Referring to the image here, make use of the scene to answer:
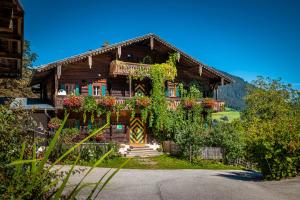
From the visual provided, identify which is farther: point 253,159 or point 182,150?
point 182,150

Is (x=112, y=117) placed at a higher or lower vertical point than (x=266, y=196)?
higher

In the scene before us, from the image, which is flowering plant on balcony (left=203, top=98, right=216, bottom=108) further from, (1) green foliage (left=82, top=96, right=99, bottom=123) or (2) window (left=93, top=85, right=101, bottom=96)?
(1) green foliage (left=82, top=96, right=99, bottom=123)

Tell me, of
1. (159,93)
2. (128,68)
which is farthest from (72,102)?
(159,93)

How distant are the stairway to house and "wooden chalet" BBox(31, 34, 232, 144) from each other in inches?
64.4

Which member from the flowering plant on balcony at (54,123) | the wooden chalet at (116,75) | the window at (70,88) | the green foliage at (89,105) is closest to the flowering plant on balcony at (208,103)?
the wooden chalet at (116,75)

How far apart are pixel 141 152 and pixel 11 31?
66.8ft

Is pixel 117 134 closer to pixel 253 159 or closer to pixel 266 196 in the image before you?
pixel 253 159

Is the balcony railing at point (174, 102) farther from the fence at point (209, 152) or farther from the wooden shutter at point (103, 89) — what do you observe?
the fence at point (209, 152)

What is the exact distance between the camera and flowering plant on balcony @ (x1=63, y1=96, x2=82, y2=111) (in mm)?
26328

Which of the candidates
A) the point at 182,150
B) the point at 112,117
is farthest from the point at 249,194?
the point at 112,117

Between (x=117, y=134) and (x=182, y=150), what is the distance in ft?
21.9

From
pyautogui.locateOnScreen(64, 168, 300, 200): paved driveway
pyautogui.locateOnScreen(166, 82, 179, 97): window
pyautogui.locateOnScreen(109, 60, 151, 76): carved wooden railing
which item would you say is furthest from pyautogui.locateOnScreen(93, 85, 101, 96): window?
pyautogui.locateOnScreen(64, 168, 300, 200): paved driveway

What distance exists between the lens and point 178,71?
110 ft

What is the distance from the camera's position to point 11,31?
9.02 meters
